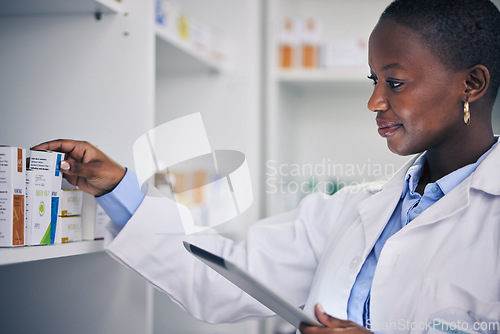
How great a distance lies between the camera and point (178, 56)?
1794 mm

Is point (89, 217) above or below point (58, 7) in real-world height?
below

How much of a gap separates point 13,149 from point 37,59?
16.1 inches

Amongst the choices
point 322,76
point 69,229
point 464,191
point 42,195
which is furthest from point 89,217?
point 322,76

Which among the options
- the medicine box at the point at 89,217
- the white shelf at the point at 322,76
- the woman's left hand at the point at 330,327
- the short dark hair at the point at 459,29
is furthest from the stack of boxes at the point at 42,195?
the white shelf at the point at 322,76

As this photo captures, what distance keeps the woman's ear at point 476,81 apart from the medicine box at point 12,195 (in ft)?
2.69

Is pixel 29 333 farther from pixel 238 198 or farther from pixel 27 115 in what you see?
pixel 238 198

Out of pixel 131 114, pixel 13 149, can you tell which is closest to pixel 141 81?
pixel 131 114

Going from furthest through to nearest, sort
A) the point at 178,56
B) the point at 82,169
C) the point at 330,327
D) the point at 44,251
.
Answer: the point at 178,56
the point at 82,169
the point at 44,251
the point at 330,327

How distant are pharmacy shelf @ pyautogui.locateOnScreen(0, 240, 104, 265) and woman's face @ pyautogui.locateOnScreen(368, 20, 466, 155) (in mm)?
636

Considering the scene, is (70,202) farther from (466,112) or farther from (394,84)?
(466,112)

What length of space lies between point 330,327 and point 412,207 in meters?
0.40

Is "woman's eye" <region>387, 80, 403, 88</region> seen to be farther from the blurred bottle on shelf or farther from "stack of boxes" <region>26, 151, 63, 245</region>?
the blurred bottle on shelf

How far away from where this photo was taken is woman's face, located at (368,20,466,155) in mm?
954

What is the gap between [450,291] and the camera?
89 cm
